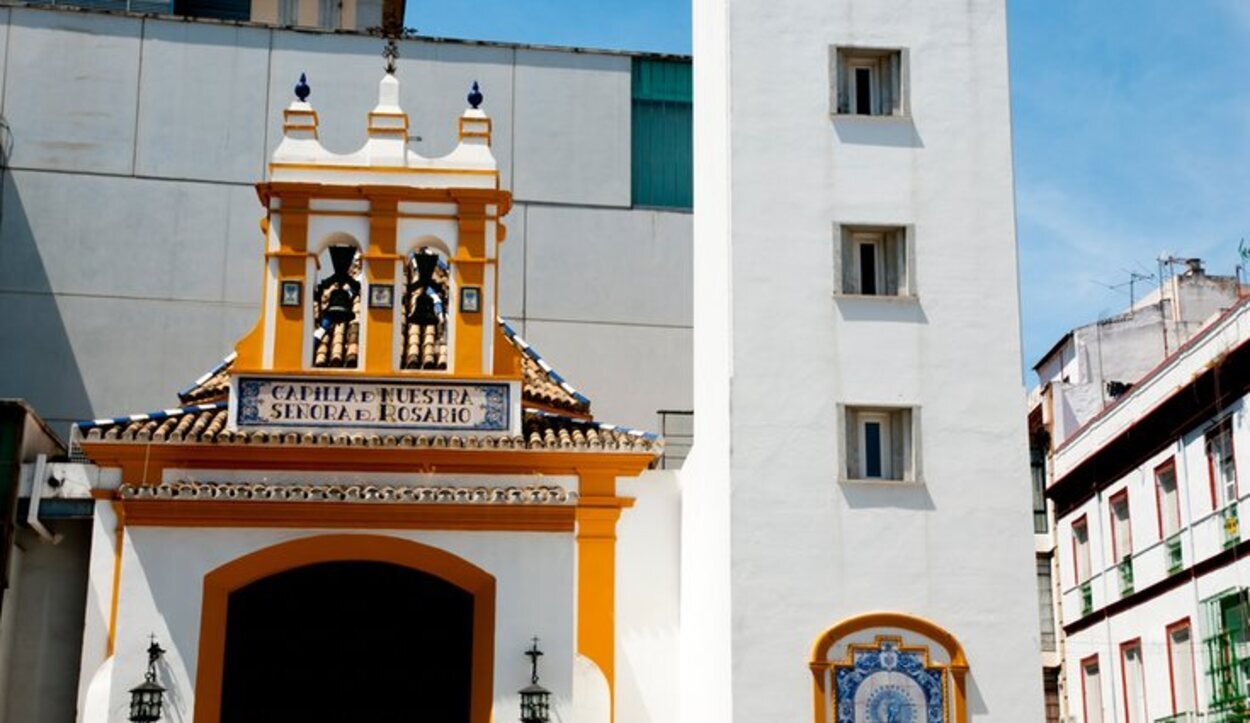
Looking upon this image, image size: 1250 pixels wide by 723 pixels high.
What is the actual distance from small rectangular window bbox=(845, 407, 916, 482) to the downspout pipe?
803 centimetres

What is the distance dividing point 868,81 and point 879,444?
378 centimetres

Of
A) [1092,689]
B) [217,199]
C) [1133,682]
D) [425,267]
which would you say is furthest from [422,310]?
[1092,689]

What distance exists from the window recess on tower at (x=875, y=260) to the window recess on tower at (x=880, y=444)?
3.82ft

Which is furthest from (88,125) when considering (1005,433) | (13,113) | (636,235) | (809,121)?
(1005,433)

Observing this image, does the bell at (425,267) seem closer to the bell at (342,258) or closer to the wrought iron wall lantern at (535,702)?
the bell at (342,258)

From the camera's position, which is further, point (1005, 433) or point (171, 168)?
point (171, 168)

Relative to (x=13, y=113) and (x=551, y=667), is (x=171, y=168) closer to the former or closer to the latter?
(x=13, y=113)

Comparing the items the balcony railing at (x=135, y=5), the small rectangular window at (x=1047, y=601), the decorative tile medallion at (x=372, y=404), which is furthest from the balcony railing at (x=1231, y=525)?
the balcony railing at (x=135, y=5)

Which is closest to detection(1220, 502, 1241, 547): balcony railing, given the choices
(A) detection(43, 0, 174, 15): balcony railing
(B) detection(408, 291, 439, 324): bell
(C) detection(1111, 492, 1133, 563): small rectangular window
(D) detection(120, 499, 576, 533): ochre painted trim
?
(C) detection(1111, 492, 1133, 563): small rectangular window

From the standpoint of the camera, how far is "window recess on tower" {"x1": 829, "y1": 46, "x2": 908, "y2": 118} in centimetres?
1906

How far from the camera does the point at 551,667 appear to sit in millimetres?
18594

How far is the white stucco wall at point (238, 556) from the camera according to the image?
59.9 feet

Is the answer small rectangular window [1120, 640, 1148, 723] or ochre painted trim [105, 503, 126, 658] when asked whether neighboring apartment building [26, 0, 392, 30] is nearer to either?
ochre painted trim [105, 503, 126, 658]

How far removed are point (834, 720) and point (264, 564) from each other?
5.85m
